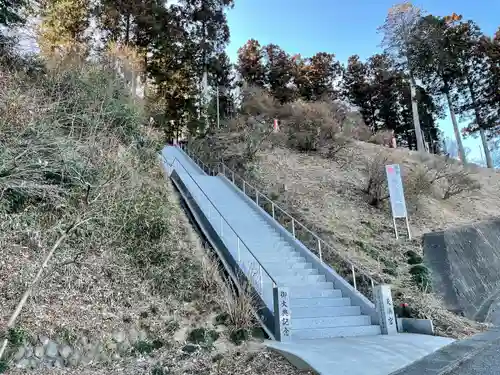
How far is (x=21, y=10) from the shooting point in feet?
30.3

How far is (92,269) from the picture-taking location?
20.3 feet

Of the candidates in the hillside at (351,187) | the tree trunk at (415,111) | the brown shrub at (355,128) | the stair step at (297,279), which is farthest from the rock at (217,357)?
the tree trunk at (415,111)

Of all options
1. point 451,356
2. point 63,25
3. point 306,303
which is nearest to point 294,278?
point 306,303

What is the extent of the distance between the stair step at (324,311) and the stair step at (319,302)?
0.10 m

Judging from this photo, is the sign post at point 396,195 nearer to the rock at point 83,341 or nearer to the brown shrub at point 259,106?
the rock at point 83,341

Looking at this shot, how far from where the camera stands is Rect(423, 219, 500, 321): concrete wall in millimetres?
8344

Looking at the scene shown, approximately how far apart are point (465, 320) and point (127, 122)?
386 inches

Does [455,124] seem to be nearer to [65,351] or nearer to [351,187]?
[351,187]

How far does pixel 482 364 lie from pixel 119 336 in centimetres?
499

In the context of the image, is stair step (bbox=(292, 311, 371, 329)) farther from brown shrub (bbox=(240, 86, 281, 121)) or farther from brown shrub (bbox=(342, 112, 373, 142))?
brown shrub (bbox=(240, 86, 281, 121))

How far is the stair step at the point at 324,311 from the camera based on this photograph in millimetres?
6719

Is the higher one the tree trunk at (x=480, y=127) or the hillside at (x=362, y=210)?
the tree trunk at (x=480, y=127)

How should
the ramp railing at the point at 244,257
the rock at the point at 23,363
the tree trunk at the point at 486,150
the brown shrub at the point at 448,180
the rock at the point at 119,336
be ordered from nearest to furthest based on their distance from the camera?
the rock at the point at 23,363 → the rock at the point at 119,336 → the ramp railing at the point at 244,257 → the brown shrub at the point at 448,180 → the tree trunk at the point at 486,150

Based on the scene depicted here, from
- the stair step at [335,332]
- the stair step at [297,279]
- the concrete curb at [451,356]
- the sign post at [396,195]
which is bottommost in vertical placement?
the concrete curb at [451,356]
